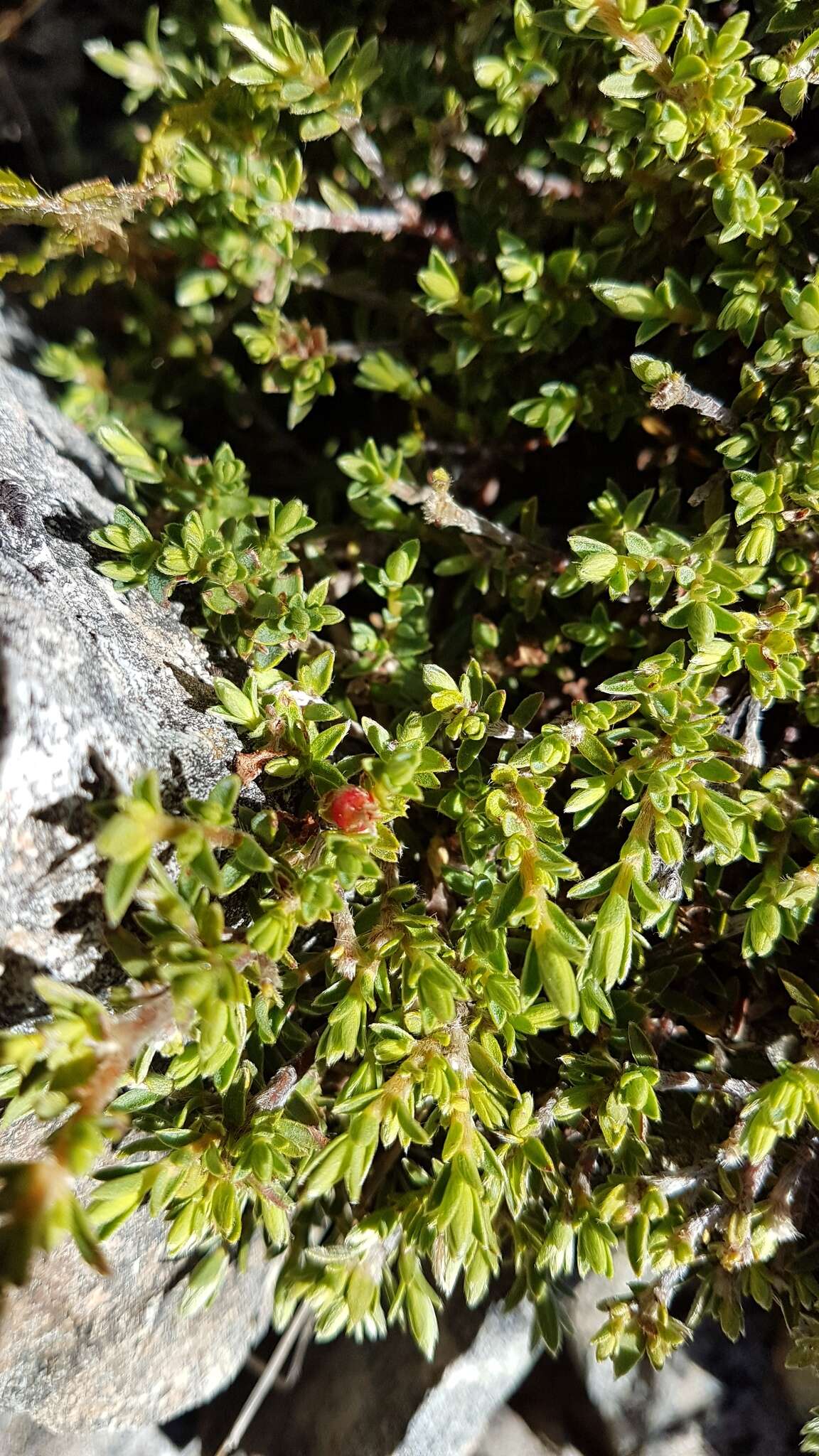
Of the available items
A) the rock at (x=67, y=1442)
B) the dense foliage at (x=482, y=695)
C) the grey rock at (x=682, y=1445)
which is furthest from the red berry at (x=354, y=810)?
the rock at (x=67, y=1442)

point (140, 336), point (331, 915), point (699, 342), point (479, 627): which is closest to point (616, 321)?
point (699, 342)

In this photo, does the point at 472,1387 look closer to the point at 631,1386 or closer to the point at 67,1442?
the point at 631,1386

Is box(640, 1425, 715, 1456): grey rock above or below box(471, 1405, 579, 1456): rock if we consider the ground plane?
above

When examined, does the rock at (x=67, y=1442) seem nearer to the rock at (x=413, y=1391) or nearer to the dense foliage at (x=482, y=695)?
the rock at (x=413, y=1391)

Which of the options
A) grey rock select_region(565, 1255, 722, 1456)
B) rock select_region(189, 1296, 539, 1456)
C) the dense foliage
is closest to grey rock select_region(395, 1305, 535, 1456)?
rock select_region(189, 1296, 539, 1456)

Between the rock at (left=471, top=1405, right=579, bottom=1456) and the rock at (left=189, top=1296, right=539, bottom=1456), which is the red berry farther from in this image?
the rock at (left=471, top=1405, right=579, bottom=1456)

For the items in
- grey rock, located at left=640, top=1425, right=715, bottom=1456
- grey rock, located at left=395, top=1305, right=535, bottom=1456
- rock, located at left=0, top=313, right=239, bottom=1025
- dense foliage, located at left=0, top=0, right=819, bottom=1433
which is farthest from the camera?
grey rock, located at left=395, top=1305, right=535, bottom=1456

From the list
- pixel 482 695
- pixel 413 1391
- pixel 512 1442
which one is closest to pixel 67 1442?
pixel 413 1391

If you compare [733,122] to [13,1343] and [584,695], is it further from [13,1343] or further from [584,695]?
[13,1343]
